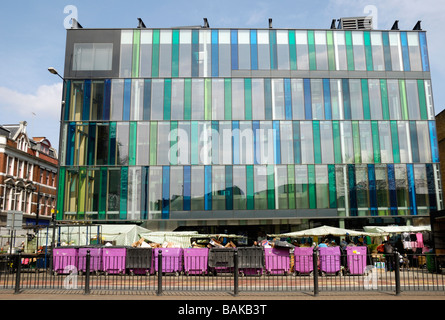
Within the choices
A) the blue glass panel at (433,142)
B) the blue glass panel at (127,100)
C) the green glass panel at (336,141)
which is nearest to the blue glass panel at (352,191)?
the green glass panel at (336,141)

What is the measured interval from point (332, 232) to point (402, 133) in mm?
16522

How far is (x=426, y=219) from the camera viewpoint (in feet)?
111

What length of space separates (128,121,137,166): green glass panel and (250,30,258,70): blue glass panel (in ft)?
37.9

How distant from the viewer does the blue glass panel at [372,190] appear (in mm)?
33688

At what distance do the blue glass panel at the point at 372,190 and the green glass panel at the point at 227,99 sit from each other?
501 inches

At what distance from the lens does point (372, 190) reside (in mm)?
34031

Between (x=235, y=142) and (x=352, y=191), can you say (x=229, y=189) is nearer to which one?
(x=235, y=142)

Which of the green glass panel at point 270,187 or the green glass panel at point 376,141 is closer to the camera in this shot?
the green glass panel at point 270,187

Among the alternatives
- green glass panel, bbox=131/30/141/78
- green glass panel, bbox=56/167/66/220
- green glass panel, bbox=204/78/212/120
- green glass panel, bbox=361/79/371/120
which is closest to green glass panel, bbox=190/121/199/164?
green glass panel, bbox=204/78/212/120

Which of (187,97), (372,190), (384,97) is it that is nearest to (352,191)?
(372,190)

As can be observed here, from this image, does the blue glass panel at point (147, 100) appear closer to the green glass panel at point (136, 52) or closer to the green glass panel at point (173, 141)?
the green glass panel at point (136, 52)

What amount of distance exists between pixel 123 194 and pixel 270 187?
1230 centimetres

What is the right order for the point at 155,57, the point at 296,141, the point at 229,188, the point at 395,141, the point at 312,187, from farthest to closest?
the point at 155,57
the point at 395,141
the point at 296,141
the point at 312,187
the point at 229,188

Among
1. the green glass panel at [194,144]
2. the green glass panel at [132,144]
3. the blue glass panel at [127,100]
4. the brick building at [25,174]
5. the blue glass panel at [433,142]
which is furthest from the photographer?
the brick building at [25,174]
